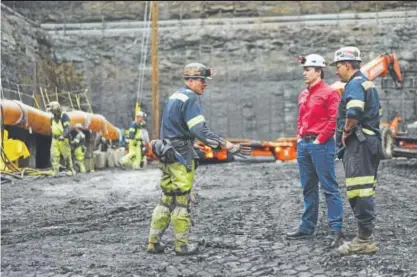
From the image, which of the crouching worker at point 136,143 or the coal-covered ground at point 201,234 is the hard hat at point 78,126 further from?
the coal-covered ground at point 201,234

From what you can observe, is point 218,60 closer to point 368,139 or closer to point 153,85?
point 153,85

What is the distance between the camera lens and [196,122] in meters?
4.98

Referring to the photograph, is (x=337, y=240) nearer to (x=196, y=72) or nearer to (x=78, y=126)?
(x=196, y=72)

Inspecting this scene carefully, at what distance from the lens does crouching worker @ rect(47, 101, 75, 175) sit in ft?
42.9

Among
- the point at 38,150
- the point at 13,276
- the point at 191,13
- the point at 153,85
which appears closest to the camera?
the point at 13,276

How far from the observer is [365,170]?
4816 mm

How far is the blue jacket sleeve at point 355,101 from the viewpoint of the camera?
4.77 meters

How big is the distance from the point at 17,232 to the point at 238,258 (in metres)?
2.94

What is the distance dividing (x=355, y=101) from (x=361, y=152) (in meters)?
0.46

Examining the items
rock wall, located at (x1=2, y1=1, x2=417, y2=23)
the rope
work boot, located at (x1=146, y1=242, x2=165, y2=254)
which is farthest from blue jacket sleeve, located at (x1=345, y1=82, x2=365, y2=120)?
rock wall, located at (x1=2, y1=1, x2=417, y2=23)

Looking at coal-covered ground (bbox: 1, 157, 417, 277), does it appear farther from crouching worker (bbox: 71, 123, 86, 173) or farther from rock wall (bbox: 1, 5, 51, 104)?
rock wall (bbox: 1, 5, 51, 104)

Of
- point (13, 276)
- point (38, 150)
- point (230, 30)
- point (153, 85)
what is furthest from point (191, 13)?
point (13, 276)

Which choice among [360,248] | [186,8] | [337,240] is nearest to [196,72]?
[337,240]

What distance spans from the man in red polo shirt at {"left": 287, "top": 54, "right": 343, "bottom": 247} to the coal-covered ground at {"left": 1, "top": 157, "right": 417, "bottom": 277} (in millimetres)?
246
